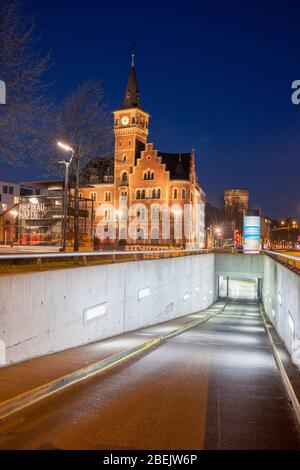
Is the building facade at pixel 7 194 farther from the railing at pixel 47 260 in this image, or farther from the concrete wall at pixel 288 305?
the concrete wall at pixel 288 305

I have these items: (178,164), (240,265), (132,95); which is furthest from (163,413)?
(132,95)

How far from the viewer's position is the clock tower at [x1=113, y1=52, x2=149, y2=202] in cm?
7875

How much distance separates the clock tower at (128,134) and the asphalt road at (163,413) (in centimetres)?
6893

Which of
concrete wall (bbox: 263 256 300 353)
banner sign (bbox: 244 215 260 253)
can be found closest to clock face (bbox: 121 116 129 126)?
banner sign (bbox: 244 215 260 253)

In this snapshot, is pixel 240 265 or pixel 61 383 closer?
pixel 61 383

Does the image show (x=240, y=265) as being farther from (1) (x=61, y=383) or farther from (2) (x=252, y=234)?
(1) (x=61, y=383)

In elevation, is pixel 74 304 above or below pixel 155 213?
below

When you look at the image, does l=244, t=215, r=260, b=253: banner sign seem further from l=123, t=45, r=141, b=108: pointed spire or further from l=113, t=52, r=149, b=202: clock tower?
l=123, t=45, r=141, b=108: pointed spire

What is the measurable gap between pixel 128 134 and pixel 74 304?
235 ft

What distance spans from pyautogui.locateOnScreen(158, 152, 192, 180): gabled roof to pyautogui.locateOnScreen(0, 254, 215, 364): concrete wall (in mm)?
52355

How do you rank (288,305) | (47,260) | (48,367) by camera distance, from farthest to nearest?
(47,260) → (288,305) → (48,367)

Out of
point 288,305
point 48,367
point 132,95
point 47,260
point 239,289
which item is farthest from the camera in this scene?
point 132,95

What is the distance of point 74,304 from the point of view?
486 inches

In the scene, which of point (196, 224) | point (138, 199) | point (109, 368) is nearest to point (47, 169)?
point (109, 368)
